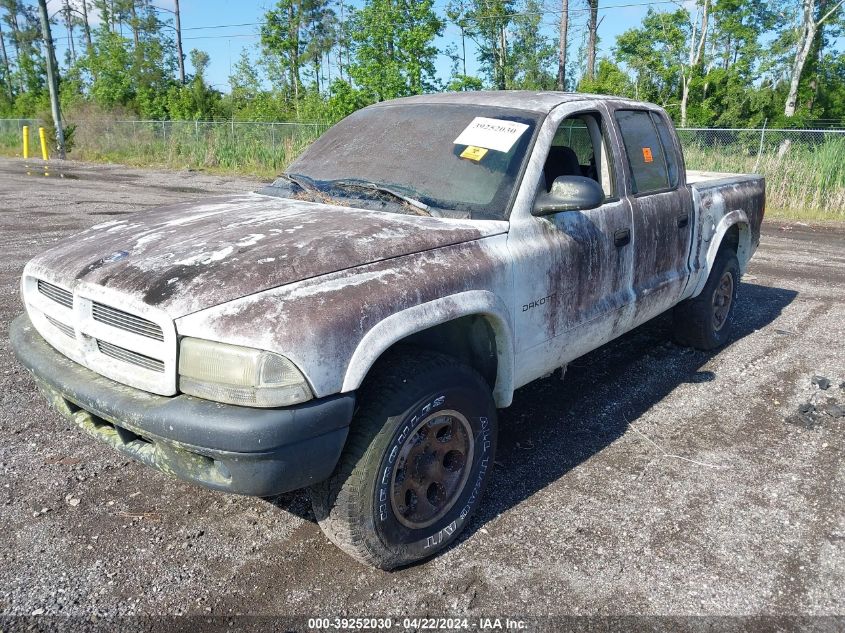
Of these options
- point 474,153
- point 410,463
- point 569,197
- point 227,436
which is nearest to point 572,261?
point 569,197

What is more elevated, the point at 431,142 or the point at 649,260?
the point at 431,142

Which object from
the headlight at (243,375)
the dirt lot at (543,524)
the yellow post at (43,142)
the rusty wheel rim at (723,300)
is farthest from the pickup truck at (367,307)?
the yellow post at (43,142)

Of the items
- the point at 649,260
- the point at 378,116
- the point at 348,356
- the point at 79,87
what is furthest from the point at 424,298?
the point at 79,87

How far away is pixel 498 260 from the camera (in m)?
2.93

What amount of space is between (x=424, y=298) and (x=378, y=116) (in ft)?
6.10

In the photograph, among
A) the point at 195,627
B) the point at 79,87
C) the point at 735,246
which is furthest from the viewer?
the point at 79,87

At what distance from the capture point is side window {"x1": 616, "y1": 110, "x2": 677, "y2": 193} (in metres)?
4.15

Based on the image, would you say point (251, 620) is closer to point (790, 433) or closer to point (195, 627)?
point (195, 627)

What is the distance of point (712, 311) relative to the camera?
530 centimetres

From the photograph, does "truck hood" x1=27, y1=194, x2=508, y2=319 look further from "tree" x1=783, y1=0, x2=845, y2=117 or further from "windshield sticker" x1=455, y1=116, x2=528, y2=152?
"tree" x1=783, y1=0, x2=845, y2=117

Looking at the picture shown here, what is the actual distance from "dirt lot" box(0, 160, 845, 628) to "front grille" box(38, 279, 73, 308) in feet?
3.37

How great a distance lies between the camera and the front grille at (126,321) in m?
2.34

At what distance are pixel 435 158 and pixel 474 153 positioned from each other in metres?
0.21

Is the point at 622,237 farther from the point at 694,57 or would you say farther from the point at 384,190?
the point at 694,57
